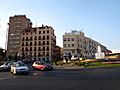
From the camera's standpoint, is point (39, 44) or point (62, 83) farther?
point (39, 44)

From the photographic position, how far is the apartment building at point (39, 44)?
118 meters

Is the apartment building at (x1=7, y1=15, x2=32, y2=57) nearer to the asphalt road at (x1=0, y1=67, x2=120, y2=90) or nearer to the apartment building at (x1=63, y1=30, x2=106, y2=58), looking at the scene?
the apartment building at (x1=63, y1=30, x2=106, y2=58)

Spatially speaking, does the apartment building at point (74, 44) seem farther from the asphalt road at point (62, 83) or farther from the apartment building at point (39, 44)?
the asphalt road at point (62, 83)

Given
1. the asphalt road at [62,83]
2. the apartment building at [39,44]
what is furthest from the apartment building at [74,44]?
the asphalt road at [62,83]

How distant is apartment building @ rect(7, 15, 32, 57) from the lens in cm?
13888

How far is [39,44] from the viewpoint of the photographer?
120000 mm

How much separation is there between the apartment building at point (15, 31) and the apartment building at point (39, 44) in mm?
14070

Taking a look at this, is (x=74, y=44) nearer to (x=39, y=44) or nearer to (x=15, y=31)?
(x=39, y=44)

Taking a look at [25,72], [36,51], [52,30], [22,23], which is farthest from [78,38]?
[25,72]

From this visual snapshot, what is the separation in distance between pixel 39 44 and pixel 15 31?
27.2 metres

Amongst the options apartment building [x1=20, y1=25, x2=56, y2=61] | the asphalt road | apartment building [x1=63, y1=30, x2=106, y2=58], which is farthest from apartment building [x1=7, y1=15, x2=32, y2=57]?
the asphalt road

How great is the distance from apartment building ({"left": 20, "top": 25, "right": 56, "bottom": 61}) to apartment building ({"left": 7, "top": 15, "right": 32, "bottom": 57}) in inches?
554

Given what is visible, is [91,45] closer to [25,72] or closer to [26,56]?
[26,56]

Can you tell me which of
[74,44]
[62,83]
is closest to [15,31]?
[74,44]
